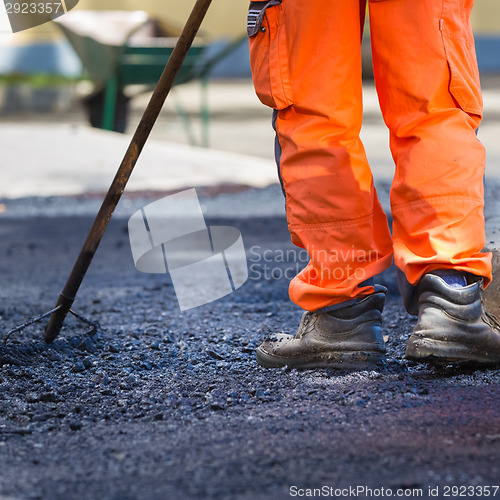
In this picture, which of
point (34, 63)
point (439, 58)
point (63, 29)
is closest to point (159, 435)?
point (439, 58)

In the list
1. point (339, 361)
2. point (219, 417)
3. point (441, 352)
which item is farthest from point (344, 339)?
point (219, 417)

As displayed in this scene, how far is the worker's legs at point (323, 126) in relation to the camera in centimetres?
189

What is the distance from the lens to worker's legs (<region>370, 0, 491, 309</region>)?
1.85 meters

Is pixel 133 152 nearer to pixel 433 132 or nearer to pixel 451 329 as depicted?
pixel 433 132

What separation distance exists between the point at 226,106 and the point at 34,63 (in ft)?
18.9

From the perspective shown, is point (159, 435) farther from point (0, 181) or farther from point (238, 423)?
point (0, 181)

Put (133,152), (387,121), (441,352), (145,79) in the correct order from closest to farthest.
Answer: (441,352)
(387,121)
(133,152)
(145,79)

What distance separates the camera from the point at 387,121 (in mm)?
1968

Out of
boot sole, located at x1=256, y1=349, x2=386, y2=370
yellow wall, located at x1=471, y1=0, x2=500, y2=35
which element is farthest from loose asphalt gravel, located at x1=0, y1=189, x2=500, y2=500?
yellow wall, located at x1=471, y1=0, x2=500, y2=35

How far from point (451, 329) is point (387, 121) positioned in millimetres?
507

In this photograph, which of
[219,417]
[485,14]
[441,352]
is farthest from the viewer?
[485,14]

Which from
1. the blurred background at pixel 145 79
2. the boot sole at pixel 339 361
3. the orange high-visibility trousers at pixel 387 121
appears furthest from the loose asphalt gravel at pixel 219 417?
the blurred background at pixel 145 79

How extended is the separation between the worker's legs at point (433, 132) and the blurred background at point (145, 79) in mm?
3799

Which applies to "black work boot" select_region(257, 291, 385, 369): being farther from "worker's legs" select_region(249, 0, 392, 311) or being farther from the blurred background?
the blurred background
